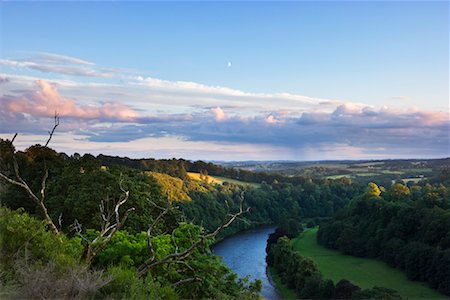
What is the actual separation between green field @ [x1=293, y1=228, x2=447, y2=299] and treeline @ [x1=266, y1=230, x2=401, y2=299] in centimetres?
345

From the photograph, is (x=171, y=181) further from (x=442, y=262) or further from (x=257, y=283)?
(x=257, y=283)

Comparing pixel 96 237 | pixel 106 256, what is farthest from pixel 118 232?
pixel 106 256

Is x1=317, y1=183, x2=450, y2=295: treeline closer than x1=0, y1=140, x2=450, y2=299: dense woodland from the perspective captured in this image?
No

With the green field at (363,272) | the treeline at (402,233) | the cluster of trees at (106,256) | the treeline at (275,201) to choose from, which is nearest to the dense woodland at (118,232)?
the cluster of trees at (106,256)

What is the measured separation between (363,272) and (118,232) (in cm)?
4075

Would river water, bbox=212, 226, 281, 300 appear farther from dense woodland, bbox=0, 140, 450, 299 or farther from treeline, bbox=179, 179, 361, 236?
treeline, bbox=179, 179, 361, 236

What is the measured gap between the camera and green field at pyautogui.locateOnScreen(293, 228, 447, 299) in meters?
43.1

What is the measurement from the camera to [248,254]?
59.3 meters

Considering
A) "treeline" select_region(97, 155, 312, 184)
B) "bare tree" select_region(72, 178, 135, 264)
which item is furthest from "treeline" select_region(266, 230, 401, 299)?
"treeline" select_region(97, 155, 312, 184)

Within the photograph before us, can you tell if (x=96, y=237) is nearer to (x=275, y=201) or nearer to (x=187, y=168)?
(x=275, y=201)

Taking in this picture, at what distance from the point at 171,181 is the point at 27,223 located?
7555 cm

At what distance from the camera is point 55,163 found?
36.6 metres

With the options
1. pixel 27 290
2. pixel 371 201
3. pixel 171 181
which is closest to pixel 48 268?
pixel 27 290

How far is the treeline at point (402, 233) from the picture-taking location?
4584 cm
